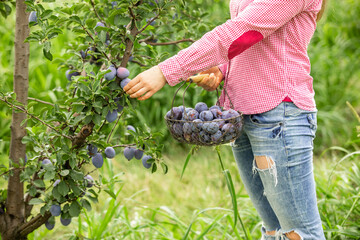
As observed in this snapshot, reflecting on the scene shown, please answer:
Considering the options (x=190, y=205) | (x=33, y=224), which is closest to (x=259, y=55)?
(x=33, y=224)

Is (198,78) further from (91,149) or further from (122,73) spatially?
(91,149)

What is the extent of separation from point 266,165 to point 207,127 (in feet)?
0.97

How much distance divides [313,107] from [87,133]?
82 centimetres

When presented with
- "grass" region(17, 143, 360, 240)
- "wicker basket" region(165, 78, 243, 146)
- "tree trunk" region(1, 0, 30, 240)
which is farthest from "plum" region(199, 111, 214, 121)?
"tree trunk" region(1, 0, 30, 240)

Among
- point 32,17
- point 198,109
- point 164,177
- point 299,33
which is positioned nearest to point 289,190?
point 198,109

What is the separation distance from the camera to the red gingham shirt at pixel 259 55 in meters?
1.30

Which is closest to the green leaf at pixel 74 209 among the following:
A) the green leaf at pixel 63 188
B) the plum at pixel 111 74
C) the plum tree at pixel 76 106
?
the plum tree at pixel 76 106

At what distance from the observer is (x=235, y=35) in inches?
51.0

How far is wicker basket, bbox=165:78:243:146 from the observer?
4.25 ft

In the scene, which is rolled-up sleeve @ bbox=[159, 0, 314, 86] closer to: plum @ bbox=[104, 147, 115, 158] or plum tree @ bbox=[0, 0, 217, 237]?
plum tree @ bbox=[0, 0, 217, 237]

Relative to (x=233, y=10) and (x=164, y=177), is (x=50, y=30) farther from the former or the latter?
(x=164, y=177)

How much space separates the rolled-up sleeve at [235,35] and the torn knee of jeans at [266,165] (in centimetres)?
38

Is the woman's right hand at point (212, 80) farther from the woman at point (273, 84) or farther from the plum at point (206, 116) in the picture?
the plum at point (206, 116)

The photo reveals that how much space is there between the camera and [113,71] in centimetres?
145
